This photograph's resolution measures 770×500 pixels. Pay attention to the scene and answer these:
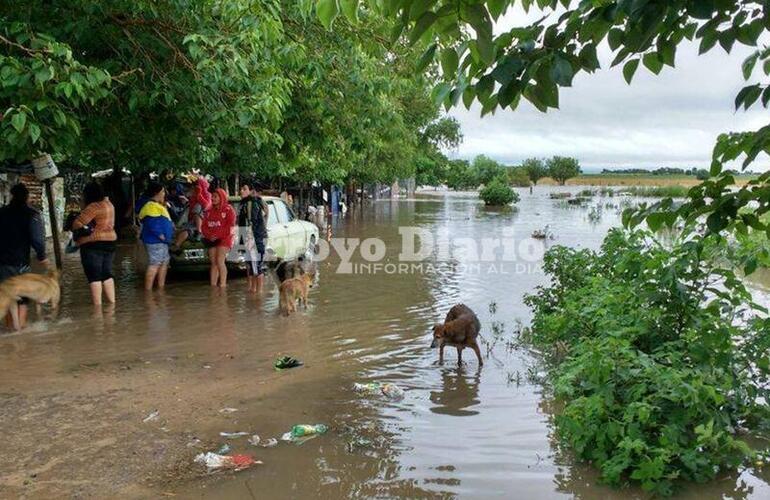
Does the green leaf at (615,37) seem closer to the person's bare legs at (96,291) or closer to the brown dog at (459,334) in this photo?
the brown dog at (459,334)

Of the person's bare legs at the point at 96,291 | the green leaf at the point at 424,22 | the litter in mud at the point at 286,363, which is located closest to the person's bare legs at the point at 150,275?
the person's bare legs at the point at 96,291

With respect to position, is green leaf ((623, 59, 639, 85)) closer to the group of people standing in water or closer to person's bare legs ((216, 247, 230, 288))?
the group of people standing in water

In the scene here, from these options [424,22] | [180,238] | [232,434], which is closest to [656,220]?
[424,22]

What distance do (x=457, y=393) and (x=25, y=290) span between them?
18.8 feet

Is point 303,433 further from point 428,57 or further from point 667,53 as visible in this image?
point 667,53

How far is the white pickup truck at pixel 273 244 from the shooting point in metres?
12.5

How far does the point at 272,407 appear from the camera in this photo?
584 cm

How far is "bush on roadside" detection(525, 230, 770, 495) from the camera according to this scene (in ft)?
14.0

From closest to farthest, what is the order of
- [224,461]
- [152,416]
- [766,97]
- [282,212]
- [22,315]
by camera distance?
[766,97], [224,461], [152,416], [22,315], [282,212]

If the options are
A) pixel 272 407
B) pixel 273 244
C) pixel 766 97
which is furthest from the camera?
pixel 273 244

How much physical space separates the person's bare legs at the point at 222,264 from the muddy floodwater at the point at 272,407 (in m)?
1.02

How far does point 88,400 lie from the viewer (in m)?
5.85

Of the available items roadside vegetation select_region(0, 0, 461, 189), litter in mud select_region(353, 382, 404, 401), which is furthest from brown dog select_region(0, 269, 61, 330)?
litter in mud select_region(353, 382, 404, 401)

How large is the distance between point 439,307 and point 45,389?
250 inches
